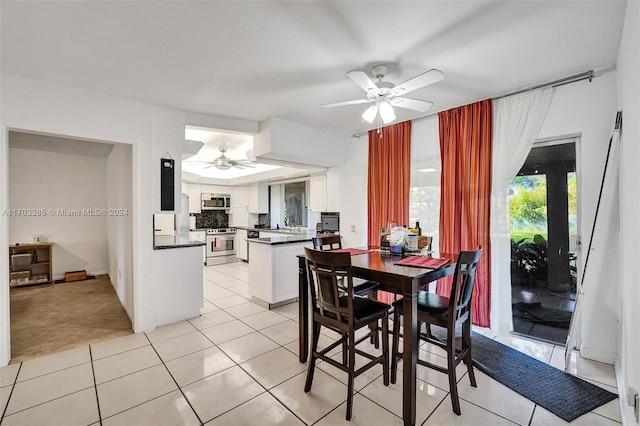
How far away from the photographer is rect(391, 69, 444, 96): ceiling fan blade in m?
2.03

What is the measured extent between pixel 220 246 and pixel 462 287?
6004mm

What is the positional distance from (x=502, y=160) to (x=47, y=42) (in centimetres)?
396

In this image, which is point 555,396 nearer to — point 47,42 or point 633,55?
point 633,55

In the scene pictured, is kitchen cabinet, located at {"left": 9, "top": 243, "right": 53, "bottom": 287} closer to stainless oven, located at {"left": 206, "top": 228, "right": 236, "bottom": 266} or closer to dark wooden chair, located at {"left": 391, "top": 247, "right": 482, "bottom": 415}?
stainless oven, located at {"left": 206, "top": 228, "right": 236, "bottom": 266}

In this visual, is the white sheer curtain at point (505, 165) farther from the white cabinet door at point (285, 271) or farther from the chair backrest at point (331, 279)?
the white cabinet door at point (285, 271)

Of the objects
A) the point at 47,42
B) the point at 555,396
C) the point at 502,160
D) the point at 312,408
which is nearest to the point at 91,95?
the point at 47,42

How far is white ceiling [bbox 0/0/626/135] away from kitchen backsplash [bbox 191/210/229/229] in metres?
4.76

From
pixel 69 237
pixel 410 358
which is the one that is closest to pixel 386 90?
pixel 410 358

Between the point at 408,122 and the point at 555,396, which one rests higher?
the point at 408,122

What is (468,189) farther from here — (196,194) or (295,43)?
(196,194)

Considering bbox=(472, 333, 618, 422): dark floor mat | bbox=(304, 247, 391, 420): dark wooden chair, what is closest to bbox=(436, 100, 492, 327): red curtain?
bbox=(472, 333, 618, 422): dark floor mat

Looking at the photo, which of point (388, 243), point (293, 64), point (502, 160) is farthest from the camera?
point (502, 160)

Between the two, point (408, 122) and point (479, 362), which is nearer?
point (479, 362)

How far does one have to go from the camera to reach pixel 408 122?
383 cm
